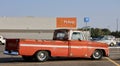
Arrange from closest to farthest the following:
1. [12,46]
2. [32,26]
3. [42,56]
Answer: [12,46] → [42,56] → [32,26]

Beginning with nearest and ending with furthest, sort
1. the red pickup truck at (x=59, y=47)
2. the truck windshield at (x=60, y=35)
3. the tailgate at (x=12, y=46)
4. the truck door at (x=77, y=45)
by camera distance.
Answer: the tailgate at (x=12, y=46) < the red pickup truck at (x=59, y=47) < the truck door at (x=77, y=45) < the truck windshield at (x=60, y=35)

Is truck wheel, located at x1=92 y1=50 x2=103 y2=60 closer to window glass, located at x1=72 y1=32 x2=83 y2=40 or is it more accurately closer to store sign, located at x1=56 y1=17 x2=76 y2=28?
window glass, located at x1=72 y1=32 x2=83 y2=40

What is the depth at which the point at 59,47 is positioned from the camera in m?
22.0

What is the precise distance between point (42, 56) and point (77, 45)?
2.33 m

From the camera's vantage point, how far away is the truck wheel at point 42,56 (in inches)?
846

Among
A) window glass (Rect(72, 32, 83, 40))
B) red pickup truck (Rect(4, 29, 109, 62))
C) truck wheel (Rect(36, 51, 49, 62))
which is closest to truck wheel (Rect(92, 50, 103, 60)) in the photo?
red pickup truck (Rect(4, 29, 109, 62))

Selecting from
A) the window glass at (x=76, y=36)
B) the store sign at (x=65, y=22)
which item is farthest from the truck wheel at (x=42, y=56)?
the store sign at (x=65, y=22)

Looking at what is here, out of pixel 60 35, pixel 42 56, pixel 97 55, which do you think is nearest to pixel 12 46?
pixel 42 56

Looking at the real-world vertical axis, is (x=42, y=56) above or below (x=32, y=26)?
below

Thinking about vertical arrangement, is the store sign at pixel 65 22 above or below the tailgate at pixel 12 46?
above

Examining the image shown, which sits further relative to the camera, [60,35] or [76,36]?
[60,35]

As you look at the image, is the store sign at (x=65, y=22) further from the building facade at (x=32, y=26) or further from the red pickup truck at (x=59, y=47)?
the red pickup truck at (x=59, y=47)

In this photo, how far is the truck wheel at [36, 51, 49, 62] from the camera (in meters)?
21.5

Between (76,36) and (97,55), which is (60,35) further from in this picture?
(97,55)
